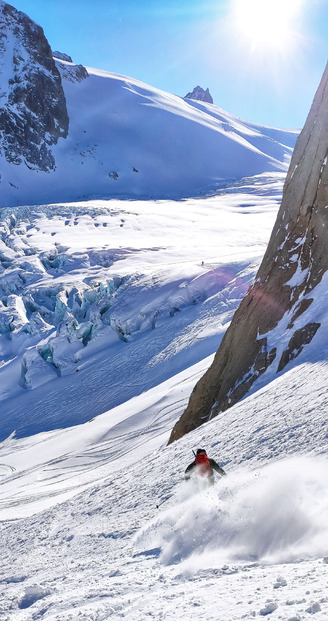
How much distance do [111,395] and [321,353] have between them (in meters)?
17.4

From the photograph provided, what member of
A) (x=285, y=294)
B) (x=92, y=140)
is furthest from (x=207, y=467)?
(x=92, y=140)

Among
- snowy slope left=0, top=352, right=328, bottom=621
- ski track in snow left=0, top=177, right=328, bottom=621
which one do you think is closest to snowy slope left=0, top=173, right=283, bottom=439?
ski track in snow left=0, top=177, right=328, bottom=621

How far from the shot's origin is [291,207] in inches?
629

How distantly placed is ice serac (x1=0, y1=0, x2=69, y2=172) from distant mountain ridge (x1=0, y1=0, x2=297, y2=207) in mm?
235

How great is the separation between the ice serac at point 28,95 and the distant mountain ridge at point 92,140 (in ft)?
0.77

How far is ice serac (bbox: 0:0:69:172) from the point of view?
359ft

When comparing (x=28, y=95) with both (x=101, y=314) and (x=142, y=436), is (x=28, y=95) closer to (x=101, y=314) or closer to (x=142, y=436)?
(x=101, y=314)

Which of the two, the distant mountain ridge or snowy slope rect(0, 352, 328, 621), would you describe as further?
the distant mountain ridge

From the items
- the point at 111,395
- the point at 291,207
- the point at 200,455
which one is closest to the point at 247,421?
the point at 200,455

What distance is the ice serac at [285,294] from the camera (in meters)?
13.0

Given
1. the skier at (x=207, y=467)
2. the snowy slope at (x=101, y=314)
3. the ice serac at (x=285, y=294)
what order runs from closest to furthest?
the skier at (x=207, y=467), the ice serac at (x=285, y=294), the snowy slope at (x=101, y=314)

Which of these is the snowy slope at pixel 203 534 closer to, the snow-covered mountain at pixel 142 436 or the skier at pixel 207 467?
the snow-covered mountain at pixel 142 436

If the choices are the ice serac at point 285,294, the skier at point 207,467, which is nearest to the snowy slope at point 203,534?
the skier at point 207,467

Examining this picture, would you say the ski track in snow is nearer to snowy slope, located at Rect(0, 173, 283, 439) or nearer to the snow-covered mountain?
the snow-covered mountain
